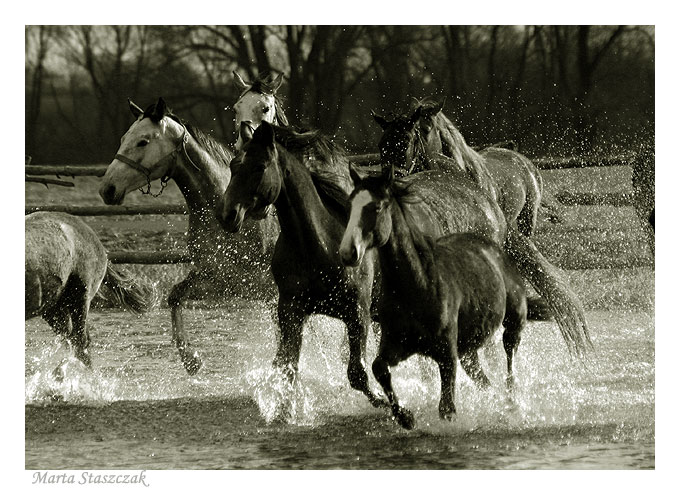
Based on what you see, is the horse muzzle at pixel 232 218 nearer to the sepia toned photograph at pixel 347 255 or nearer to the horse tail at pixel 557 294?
the sepia toned photograph at pixel 347 255

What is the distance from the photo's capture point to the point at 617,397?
20.1 feet

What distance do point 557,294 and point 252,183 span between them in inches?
73.4

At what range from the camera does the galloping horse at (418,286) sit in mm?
4727

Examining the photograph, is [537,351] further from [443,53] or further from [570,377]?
[443,53]

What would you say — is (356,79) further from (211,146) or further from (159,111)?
(159,111)

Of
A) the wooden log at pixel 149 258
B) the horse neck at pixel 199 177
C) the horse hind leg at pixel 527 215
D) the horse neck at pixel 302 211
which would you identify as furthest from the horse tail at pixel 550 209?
the horse neck at pixel 302 211

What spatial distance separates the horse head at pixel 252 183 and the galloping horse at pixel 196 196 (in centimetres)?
115

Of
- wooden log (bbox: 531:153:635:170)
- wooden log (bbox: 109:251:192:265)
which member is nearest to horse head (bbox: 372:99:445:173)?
wooden log (bbox: 531:153:635:170)

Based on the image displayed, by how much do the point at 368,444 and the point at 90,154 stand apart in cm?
514

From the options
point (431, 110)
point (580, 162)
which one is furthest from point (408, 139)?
point (580, 162)

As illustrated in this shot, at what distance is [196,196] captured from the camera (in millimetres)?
6465

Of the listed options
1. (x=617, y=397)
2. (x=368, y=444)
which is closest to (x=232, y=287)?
(x=368, y=444)

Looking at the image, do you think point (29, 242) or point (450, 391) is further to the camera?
point (29, 242)

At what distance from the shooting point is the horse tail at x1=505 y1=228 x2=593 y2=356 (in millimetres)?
6176
